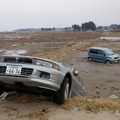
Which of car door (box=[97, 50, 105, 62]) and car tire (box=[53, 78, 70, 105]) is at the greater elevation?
car tire (box=[53, 78, 70, 105])

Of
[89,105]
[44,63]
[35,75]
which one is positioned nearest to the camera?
[35,75]

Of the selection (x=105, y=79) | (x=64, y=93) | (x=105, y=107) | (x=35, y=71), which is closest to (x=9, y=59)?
(x=35, y=71)

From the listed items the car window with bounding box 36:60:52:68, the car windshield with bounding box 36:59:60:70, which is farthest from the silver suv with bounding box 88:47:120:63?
the car window with bounding box 36:60:52:68

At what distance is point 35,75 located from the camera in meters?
5.99

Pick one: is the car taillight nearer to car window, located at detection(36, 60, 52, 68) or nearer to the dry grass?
car window, located at detection(36, 60, 52, 68)

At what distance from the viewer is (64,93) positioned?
662cm

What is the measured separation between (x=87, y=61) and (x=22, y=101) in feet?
90.7

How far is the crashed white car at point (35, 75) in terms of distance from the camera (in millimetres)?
5977

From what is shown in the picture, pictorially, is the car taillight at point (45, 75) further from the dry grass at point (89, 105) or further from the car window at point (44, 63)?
the dry grass at point (89, 105)

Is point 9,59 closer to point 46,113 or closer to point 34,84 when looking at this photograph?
point 34,84

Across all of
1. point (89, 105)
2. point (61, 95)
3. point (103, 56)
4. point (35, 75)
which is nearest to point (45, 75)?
point (35, 75)

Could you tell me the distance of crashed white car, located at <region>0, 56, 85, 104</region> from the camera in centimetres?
598

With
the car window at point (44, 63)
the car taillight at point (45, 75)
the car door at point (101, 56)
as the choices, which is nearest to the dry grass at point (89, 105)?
the car taillight at point (45, 75)

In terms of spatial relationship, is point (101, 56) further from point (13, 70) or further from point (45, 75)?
point (13, 70)
